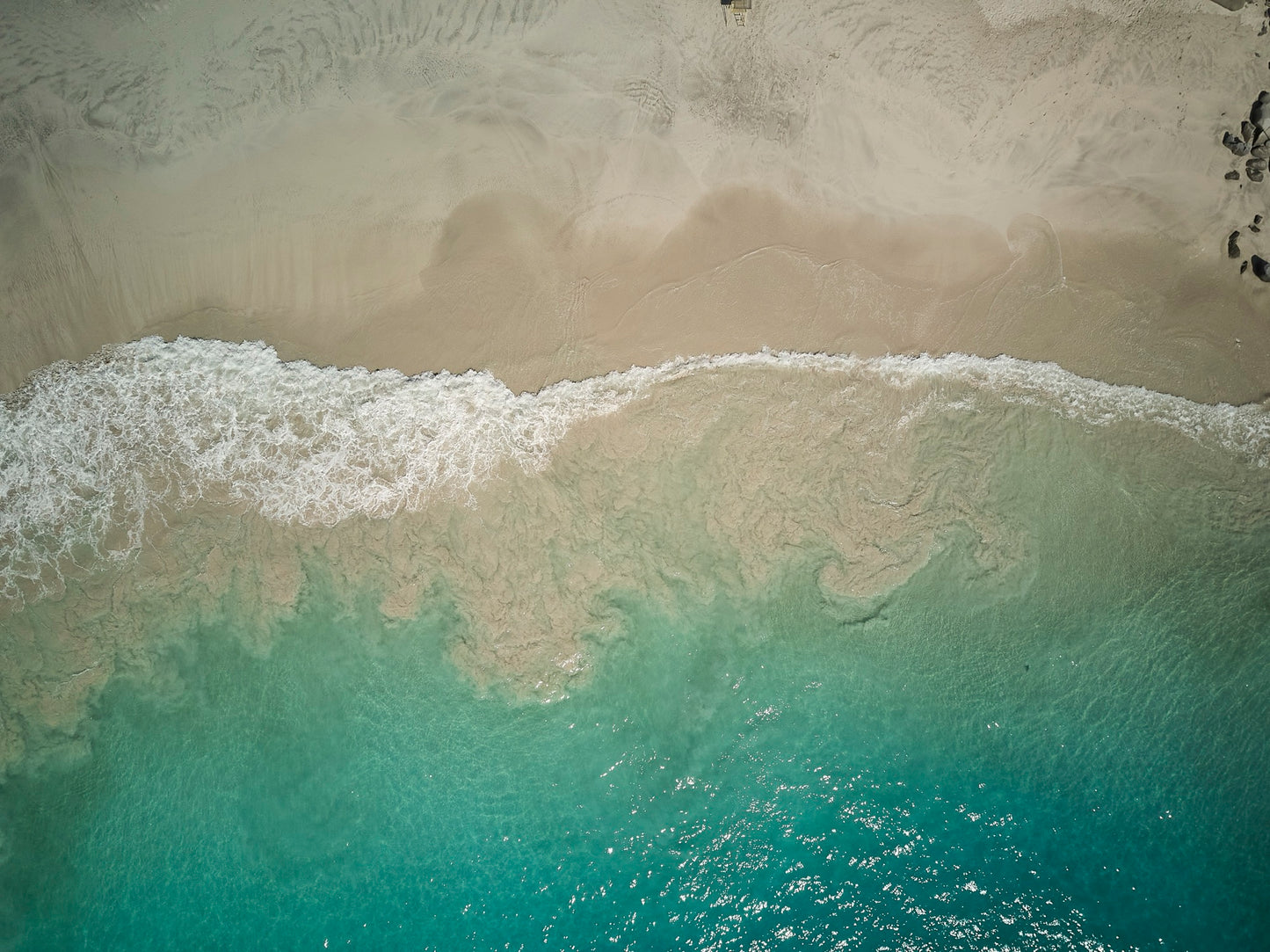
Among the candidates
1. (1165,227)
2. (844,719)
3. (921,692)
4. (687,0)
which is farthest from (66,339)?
(1165,227)

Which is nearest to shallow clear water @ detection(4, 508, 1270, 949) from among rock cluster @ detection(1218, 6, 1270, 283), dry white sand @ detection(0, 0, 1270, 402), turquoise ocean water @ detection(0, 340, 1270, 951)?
turquoise ocean water @ detection(0, 340, 1270, 951)

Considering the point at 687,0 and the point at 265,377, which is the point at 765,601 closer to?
the point at 265,377

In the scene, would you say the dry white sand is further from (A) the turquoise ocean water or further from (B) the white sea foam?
(A) the turquoise ocean water

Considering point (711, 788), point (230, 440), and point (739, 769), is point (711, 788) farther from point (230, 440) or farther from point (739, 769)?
point (230, 440)

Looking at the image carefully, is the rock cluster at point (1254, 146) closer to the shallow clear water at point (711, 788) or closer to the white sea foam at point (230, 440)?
the shallow clear water at point (711, 788)

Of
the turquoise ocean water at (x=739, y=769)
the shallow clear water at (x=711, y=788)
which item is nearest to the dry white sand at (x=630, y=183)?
the turquoise ocean water at (x=739, y=769)

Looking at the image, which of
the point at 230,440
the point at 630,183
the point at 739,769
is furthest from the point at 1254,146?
the point at 230,440

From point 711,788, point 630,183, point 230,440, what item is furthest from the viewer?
point 630,183
